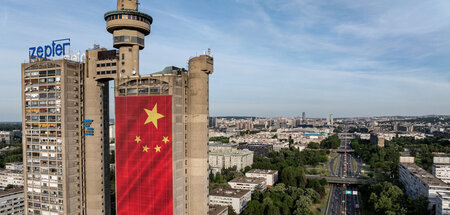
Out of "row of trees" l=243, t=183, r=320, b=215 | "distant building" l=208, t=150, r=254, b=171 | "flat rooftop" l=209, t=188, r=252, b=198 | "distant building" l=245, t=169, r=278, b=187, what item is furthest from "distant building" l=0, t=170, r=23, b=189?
"distant building" l=245, t=169, r=278, b=187

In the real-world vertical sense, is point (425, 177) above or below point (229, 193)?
above

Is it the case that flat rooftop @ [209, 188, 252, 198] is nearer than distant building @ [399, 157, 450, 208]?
No

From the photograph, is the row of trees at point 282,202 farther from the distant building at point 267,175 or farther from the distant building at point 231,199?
the distant building at point 267,175

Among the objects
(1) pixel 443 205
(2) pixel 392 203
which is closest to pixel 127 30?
(1) pixel 443 205

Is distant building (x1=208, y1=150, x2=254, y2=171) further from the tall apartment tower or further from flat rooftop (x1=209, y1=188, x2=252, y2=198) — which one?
the tall apartment tower

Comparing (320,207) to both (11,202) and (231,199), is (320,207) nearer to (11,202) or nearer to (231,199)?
(231,199)

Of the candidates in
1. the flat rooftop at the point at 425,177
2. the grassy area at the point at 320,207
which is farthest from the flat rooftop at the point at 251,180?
the flat rooftop at the point at 425,177
